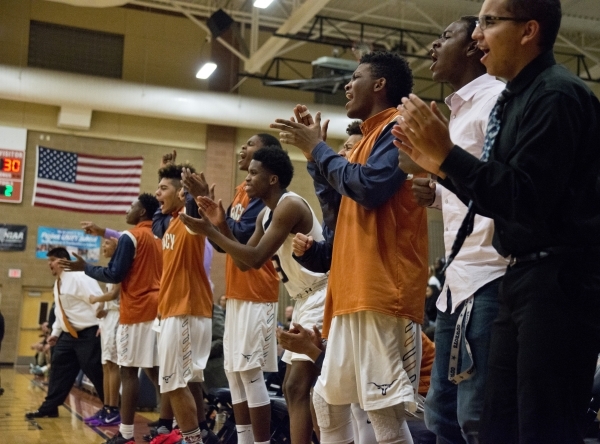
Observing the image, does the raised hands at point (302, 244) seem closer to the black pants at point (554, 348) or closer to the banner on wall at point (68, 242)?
the black pants at point (554, 348)

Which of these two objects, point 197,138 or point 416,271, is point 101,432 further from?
point 197,138

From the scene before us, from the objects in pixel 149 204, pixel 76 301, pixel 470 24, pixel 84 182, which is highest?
pixel 84 182

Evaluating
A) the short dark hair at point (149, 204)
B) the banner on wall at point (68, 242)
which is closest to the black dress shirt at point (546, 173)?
the short dark hair at point (149, 204)

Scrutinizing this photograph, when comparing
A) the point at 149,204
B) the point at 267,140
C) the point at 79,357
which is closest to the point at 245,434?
the point at 267,140

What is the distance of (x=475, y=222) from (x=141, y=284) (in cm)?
465

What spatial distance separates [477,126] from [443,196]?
0.30m

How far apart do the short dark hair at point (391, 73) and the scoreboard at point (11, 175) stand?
1491 cm

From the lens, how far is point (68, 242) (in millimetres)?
17312

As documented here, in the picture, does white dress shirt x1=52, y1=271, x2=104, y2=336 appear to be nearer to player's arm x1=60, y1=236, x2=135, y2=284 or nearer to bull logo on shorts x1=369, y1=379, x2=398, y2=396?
player's arm x1=60, y1=236, x2=135, y2=284

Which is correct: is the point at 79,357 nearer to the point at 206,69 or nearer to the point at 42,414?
the point at 42,414

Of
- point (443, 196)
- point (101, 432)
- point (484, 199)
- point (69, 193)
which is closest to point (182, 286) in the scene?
point (101, 432)

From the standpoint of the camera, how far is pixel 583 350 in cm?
192

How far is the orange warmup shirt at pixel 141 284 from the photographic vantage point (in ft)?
22.4

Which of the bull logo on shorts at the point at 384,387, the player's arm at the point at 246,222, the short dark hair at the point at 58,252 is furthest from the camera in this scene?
the short dark hair at the point at 58,252
